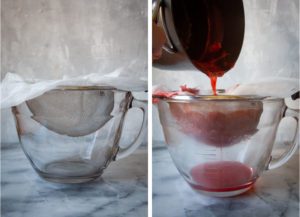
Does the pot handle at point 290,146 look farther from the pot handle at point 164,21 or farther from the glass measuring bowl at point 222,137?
the pot handle at point 164,21

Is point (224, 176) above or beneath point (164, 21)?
beneath

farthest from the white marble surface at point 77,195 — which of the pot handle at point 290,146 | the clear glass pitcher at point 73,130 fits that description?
the pot handle at point 290,146

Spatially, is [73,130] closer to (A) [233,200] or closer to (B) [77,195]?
(B) [77,195]

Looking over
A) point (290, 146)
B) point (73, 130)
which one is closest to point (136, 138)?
point (73, 130)

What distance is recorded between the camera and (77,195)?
0.39 m

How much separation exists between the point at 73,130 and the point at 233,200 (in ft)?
0.76

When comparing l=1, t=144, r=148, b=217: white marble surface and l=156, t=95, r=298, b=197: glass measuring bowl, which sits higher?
l=156, t=95, r=298, b=197: glass measuring bowl

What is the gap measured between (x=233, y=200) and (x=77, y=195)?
203 mm

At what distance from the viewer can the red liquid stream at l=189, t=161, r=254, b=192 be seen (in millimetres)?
378

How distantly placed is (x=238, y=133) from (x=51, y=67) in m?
0.41

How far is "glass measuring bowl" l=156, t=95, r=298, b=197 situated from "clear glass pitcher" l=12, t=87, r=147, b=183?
0.08 meters

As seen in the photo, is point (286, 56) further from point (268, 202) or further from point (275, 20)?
point (268, 202)

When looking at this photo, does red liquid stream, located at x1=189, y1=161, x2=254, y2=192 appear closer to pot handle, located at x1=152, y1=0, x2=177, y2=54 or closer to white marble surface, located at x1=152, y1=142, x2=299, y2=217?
white marble surface, located at x1=152, y1=142, x2=299, y2=217

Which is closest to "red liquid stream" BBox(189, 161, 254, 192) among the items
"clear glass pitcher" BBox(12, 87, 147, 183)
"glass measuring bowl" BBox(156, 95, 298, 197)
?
"glass measuring bowl" BBox(156, 95, 298, 197)
